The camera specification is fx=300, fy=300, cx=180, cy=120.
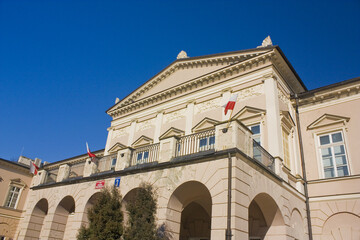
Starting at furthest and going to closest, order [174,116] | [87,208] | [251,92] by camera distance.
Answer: [174,116] < [251,92] < [87,208]

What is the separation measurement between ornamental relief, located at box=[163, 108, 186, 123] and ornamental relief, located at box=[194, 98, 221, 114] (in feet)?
3.44

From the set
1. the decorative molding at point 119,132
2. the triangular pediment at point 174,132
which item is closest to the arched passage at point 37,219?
the decorative molding at point 119,132

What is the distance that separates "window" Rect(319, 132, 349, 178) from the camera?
1461 centimetres

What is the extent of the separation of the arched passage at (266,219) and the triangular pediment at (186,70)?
8.11m

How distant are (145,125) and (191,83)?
185 inches

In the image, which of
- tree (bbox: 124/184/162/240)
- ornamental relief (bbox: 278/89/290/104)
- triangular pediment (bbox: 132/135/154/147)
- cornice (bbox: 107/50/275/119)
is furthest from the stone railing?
cornice (bbox: 107/50/275/119)

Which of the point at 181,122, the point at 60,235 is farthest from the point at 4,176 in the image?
the point at 181,122

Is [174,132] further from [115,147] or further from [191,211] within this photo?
[115,147]

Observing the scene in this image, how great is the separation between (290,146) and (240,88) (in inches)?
162

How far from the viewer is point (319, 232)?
13891 millimetres

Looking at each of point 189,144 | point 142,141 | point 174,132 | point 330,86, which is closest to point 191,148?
point 189,144

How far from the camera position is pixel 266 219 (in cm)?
1285

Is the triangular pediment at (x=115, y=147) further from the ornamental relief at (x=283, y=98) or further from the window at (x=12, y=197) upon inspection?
the window at (x=12, y=197)

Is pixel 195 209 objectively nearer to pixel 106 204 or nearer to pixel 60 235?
pixel 106 204
